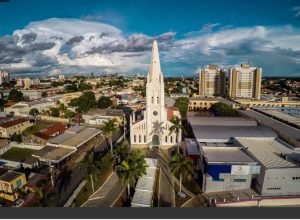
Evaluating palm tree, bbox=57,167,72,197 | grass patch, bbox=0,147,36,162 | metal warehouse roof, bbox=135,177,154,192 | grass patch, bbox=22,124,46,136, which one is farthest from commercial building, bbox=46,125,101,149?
metal warehouse roof, bbox=135,177,154,192

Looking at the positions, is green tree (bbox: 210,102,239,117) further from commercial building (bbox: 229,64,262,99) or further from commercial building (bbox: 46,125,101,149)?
commercial building (bbox: 46,125,101,149)

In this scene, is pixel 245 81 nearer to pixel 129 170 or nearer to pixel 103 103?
pixel 103 103

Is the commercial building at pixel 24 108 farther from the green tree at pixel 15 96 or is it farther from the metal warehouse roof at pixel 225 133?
the metal warehouse roof at pixel 225 133

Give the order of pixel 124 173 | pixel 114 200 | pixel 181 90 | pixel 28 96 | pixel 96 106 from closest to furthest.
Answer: pixel 124 173
pixel 114 200
pixel 96 106
pixel 28 96
pixel 181 90

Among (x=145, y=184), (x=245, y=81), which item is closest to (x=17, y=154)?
(x=145, y=184)

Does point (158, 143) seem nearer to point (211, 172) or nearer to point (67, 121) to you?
point (211, 172)

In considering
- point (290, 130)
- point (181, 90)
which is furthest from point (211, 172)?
point (181, 90)
